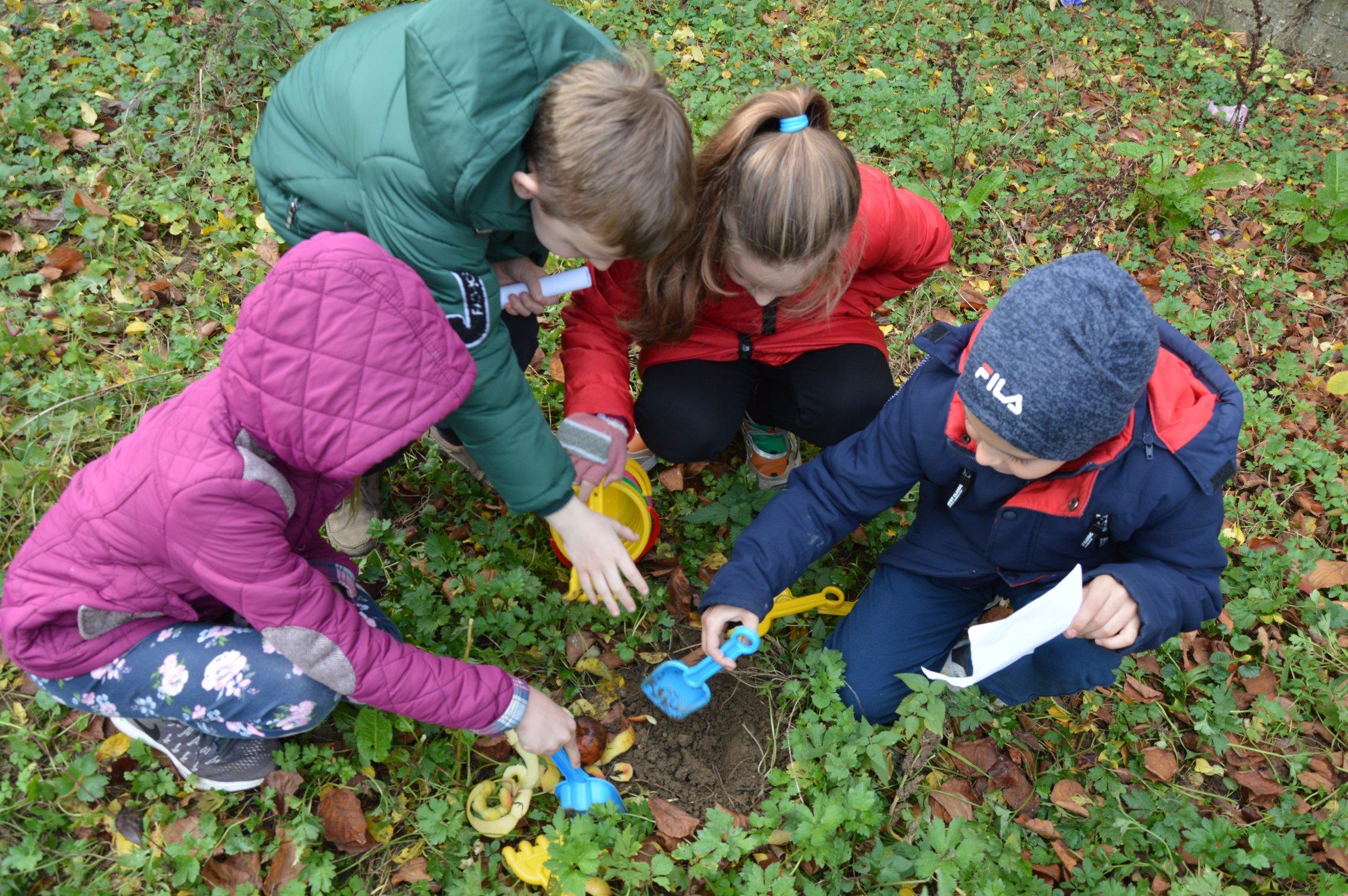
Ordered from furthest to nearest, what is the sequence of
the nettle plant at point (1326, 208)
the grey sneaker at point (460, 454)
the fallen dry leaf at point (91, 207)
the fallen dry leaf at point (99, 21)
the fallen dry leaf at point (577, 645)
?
the fallen dry leaf at point (99, 21) < the nettle plant at point (1326, 208) < the fallen dry leaf at point (91, 207) < the grey sneaker at point (460, 454) < the fallen dry leaf at point (577, 645)

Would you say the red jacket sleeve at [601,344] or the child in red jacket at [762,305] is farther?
the red jacket sleeve at [601,344]

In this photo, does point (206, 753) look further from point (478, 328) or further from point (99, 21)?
point (99, 21)

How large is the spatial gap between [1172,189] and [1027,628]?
279 cm

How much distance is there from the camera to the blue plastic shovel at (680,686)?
2.17 metres

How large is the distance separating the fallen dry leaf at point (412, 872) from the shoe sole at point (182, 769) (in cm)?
39

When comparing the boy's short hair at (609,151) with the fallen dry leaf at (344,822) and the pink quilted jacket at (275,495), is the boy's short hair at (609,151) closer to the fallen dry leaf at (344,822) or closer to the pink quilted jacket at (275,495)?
the pink quilted jacket at (275,495)

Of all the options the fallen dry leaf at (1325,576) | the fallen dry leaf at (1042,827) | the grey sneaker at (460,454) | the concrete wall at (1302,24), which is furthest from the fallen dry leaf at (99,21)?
the concrete wall at (1302,24)

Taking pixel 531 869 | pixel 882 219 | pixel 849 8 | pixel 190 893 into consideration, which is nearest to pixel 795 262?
pixel 882 219

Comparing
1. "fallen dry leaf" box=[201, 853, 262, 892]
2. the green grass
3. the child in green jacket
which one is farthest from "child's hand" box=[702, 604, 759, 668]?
"fallen dry leaf" box=[201, 853, 262, 892]

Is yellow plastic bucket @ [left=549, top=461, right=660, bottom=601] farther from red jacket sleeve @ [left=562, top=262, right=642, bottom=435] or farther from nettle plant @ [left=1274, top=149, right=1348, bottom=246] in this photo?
nettle plant @ [left=1274, top=149, right=1348, bottom=246]

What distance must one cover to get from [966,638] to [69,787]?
226 cm

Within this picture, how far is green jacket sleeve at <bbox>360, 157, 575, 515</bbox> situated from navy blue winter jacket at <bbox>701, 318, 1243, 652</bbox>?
514mm

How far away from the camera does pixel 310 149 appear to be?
2.06 m

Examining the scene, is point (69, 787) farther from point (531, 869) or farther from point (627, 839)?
point (627, 839)
